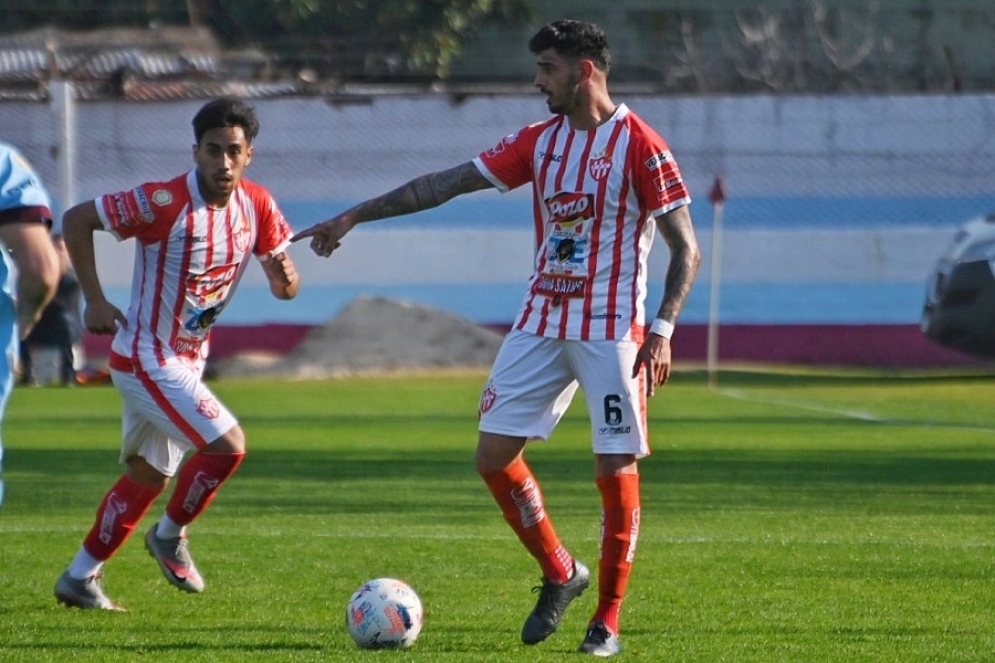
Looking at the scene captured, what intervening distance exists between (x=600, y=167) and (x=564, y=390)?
79 cm

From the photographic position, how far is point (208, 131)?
6.39m

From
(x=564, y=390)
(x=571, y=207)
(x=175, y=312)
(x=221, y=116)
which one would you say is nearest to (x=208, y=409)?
(x=175, y=312)

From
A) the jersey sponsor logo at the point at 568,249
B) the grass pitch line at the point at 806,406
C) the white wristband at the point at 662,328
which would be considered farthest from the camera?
the grass pitch line at the point at 806,406

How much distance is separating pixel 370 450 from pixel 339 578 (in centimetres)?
567

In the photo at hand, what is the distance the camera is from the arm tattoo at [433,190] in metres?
6.06

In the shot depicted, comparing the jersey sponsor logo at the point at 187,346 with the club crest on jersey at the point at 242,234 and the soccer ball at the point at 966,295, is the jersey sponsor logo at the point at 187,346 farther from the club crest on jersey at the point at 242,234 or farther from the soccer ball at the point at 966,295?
the soccer ball at the point at 966,295

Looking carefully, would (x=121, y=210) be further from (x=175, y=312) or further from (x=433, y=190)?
(x=433, y=190)

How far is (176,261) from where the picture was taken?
6520mm

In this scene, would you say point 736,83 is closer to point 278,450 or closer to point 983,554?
point 278,450

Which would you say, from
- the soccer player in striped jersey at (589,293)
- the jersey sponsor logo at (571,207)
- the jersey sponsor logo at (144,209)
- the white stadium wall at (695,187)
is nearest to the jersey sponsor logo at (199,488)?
the jersey sponsor logo at (144,209)

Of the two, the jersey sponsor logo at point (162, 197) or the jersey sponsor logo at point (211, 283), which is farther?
the jersey sponsor logo at point (211, 283)

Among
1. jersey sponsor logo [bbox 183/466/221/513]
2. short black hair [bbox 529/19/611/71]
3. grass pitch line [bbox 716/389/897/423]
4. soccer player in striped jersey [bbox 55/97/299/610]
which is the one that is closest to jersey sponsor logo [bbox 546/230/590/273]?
short black hair [bbox 529/19/611/71]

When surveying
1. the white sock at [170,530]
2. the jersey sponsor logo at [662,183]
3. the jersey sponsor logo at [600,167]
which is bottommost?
the white sock at [170,530]

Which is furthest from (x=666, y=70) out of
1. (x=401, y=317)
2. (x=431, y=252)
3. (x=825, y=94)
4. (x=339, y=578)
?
(x=339, y=578)
